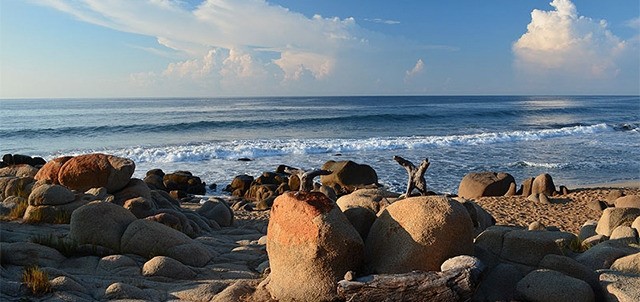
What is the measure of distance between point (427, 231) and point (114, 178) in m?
9.09

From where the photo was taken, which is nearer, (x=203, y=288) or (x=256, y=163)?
(x=203, y=288)

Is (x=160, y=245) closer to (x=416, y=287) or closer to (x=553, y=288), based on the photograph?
(x=416, y=287)

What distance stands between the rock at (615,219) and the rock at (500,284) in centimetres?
534

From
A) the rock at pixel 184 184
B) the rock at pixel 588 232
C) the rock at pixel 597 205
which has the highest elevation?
the rock at pixel 588 232

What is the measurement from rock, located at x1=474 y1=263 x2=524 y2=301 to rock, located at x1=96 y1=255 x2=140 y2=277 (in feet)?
15.5

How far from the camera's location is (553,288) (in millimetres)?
5648

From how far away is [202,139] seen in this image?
37969 millimetres

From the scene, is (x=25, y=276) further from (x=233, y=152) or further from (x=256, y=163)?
(x=233, y=152)

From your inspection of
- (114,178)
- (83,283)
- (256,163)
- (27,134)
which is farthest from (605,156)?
(27,134)

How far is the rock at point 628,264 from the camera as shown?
21.7 feet

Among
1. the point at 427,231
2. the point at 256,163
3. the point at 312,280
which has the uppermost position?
the point at 427,231

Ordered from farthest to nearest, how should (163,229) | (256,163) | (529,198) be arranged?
(256,163)
(529,198)
(163,229)

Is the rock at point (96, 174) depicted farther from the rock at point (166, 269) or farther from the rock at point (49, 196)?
the rock at point (166, 269)

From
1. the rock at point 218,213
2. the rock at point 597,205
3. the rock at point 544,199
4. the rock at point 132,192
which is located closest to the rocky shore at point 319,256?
the rock at point 132,192
